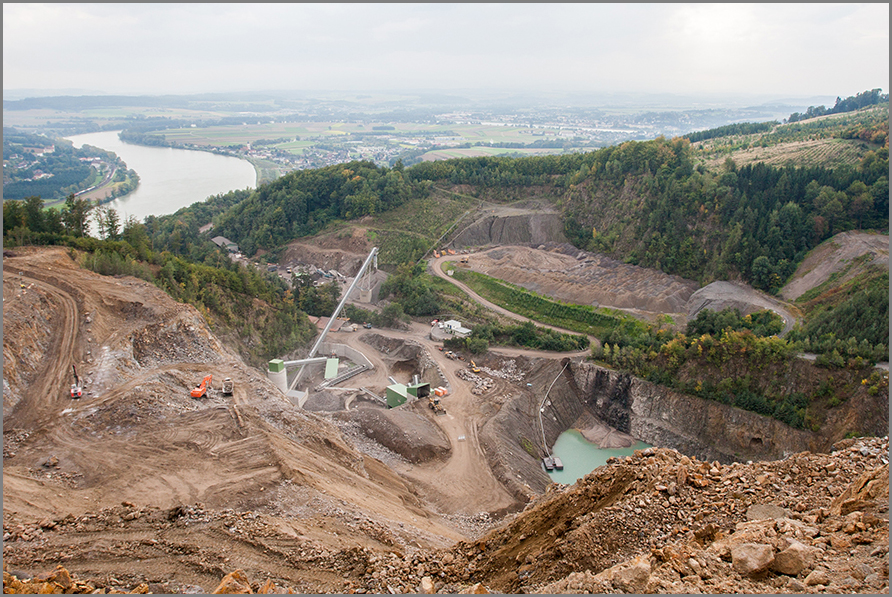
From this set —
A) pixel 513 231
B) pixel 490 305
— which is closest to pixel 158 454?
pixel 490 305

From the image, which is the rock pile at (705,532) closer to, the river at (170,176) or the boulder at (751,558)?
the boulder at (751,558)

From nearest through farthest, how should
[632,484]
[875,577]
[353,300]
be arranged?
[875,577] → [632,484] → [353,300]

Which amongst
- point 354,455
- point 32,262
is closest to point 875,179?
point 354,455

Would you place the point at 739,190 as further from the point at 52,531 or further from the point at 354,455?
the point at 52,531

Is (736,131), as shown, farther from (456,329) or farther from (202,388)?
(202,388)

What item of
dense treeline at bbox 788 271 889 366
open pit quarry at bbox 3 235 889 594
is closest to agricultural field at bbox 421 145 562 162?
dense treeline at bbox 788 271 889 366

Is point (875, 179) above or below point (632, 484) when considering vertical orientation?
above
